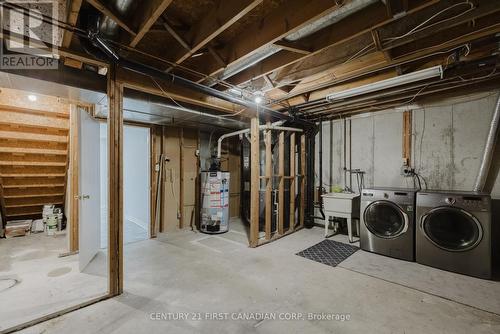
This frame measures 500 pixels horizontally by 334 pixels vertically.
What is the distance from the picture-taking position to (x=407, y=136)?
373 cm

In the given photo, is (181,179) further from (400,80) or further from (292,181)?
(400,80)

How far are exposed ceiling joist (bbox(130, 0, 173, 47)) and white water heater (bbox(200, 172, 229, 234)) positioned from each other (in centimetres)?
285

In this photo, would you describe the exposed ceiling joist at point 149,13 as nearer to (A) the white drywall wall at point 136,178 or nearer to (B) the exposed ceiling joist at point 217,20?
(B) the exposed ceiling joist at point 217,20

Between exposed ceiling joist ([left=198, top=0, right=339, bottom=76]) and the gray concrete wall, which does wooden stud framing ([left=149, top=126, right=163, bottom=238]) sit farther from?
the gray concrete wall

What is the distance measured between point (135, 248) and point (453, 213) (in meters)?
4.48

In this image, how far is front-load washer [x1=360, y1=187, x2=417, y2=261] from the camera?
2.99 meters

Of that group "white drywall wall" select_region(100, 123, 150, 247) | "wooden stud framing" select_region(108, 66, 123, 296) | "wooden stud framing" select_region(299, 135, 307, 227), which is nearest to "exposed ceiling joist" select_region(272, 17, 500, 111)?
"wooden stud framing" select_region(299, 135, 307, 227)

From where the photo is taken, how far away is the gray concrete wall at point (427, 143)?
3.20 meters

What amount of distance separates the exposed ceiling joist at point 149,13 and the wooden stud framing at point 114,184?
0.67m

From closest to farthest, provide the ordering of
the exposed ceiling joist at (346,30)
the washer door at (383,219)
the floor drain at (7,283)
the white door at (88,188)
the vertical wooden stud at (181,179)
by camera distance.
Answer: the exposed ceiling joist at (346,30) < the floor drain at (7,283) < the white door at (88,188) < the washer door at (383,219) < the vertical wooden stud at (181,179)

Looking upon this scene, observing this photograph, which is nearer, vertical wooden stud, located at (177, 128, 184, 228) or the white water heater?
the white water heater

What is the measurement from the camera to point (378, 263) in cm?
294

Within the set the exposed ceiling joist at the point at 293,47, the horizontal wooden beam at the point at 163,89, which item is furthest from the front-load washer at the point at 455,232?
the horizontal wooden beam at the point at 163,89

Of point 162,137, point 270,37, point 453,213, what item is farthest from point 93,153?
point 453,213
